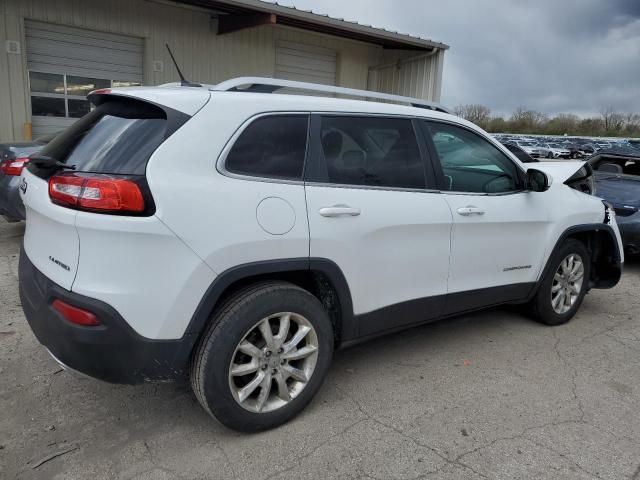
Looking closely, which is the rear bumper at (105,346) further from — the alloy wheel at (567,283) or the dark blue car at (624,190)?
the dark blue car at (624,190)

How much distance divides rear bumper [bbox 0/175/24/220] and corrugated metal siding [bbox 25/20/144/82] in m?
5.06

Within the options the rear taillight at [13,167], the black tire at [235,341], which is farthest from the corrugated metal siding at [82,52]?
the black tire at [235,341]

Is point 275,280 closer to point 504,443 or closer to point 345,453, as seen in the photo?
point 345,453

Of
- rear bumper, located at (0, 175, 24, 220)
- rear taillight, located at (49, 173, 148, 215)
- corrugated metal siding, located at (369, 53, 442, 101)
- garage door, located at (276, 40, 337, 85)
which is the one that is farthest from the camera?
corrugated metal siding, located at (369, 53, 442, 101)

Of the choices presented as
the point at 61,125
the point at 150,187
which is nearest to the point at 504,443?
the point at 150,187

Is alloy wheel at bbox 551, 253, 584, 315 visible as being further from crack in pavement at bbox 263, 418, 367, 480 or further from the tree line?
the tree line

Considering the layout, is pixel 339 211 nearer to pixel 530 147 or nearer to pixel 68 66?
pixel 68 66

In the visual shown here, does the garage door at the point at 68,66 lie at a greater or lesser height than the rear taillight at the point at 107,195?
greater

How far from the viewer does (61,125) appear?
10.5 m

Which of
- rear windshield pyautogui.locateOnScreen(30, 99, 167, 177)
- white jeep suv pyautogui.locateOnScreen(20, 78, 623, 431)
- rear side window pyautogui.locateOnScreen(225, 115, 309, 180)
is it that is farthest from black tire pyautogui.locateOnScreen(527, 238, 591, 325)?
rear windshield pyautogui.locateOnScreen(30, 99, 167, 177)

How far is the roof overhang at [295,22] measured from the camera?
10.3 metres

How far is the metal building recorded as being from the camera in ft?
31.6

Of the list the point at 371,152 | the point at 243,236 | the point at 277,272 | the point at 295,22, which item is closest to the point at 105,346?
the point at 243,236

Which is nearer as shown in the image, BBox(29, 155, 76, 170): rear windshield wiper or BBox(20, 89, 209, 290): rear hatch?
BBox(20, 89, 209, 290): rear hatch
